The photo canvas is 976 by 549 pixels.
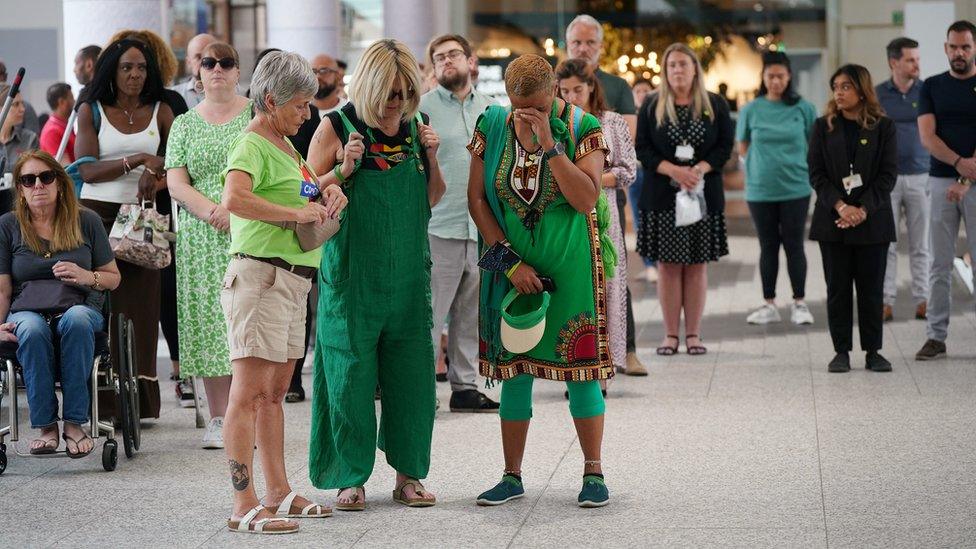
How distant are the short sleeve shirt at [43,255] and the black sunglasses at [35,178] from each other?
0.21 metres

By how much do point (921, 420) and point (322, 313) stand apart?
3078mm

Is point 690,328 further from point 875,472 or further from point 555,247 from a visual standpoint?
point 555,247

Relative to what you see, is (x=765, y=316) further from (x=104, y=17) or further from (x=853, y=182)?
(x=104, y=17)

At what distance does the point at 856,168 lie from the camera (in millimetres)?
8234

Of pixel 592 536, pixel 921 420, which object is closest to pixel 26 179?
pixel 592 536

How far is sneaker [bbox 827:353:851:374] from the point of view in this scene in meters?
8.32

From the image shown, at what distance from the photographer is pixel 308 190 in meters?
4.92

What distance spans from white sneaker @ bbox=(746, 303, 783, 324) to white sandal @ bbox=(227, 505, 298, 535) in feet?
20.5

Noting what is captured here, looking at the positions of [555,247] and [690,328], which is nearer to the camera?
[555,247]

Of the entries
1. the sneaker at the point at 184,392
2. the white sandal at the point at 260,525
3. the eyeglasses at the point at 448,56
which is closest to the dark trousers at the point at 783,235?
the eyeglasses at the point at 448,56

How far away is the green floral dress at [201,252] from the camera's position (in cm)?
630

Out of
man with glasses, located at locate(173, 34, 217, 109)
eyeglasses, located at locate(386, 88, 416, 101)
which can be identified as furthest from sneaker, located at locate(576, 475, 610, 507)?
man with glasses, located at locate(173, 34, 217, 109)

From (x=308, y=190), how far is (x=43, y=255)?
2063 millimetres

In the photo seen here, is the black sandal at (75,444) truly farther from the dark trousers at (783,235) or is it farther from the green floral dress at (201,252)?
the dark trousers at (783,235)
